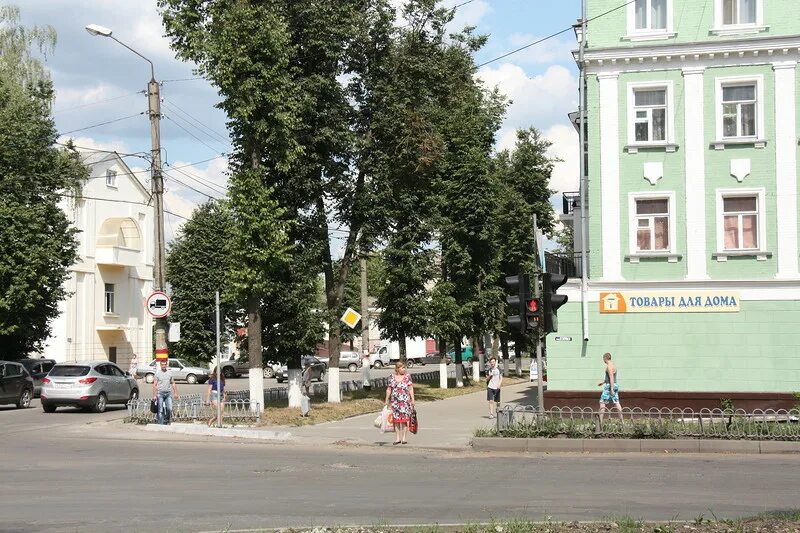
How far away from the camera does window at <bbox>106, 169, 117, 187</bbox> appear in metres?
62.0

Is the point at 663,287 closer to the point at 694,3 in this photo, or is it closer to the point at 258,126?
the point at 694,3

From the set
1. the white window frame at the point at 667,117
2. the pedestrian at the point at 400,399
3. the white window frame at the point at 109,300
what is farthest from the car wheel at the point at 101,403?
the white window frame at the point at 109,300

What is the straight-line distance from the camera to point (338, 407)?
30812 millimetres

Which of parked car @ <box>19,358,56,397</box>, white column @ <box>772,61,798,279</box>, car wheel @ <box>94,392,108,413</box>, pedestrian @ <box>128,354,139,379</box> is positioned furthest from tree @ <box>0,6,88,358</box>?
white column @ <box>772,61,798,279</box>

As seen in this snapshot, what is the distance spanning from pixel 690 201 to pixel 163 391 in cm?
1513

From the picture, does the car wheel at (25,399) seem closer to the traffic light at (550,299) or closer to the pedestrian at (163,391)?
the pedestrian at (163,391)

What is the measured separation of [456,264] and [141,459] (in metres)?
29.8

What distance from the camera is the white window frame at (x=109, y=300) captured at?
6119 centimetres

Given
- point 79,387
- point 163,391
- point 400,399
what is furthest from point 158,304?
point 400,399

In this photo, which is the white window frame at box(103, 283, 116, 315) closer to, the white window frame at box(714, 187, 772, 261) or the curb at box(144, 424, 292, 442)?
the curb at box(144, 424, 292, 442)

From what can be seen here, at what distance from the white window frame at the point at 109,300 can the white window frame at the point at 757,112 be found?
1721 inches

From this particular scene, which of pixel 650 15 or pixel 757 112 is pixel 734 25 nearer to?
pixel 650 15

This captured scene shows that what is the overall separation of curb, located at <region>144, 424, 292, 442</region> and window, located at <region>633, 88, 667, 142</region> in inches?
514

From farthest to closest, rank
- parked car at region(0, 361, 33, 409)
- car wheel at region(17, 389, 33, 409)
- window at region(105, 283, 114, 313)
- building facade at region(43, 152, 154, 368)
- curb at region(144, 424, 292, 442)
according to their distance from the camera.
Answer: window at region(105, 283, 114, 313) → building facade at region(43, 152, 154, 368) → car wheel at region(17, 389, 33, 409) → parked car at region(0, 361, 33, 409) → curb at region(144, 424, 292, 442)
